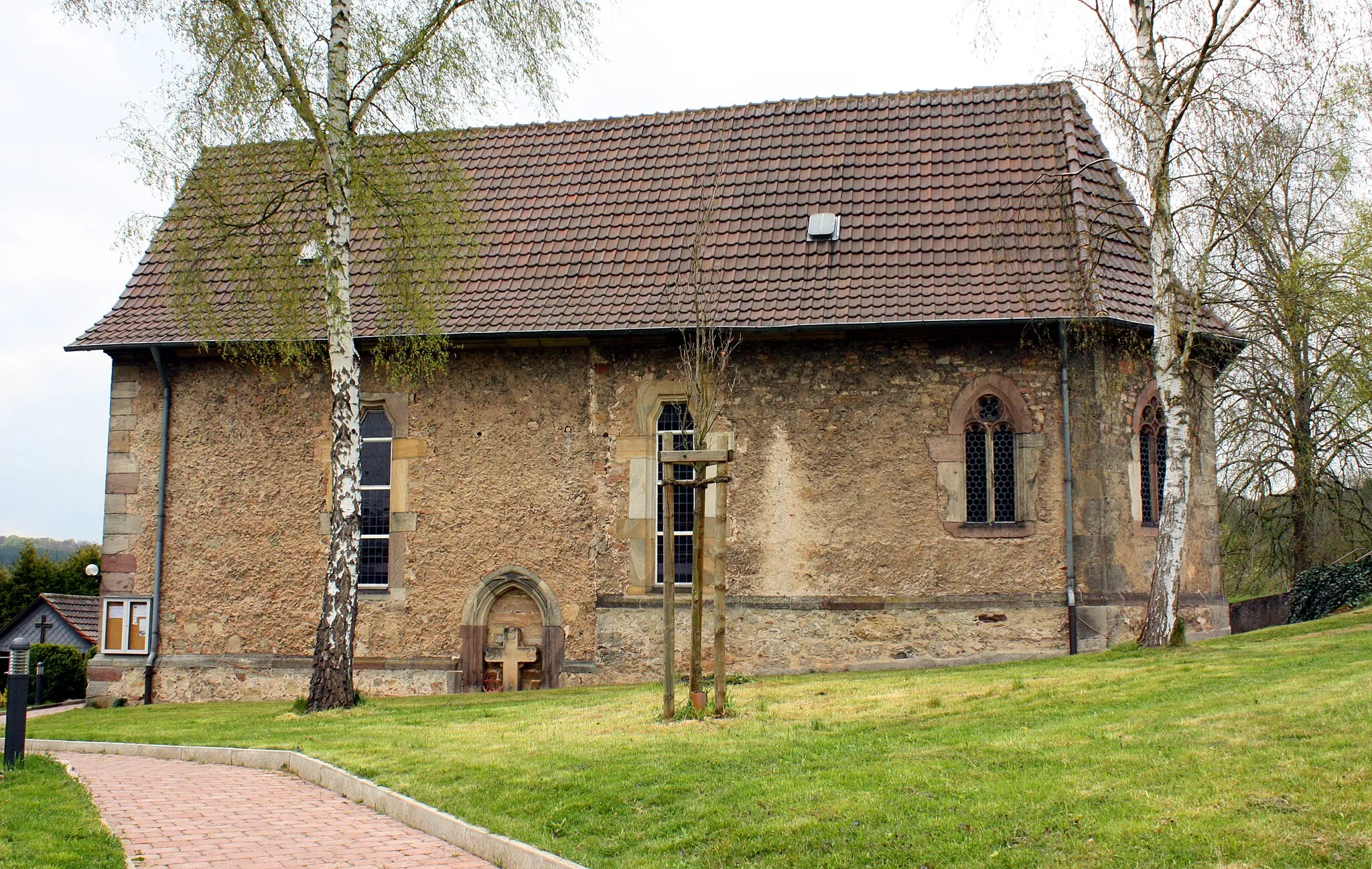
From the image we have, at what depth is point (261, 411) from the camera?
17875mm

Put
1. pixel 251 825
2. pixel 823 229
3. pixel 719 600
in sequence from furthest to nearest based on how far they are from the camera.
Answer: pixel 823 229 < pixel 719 600 < pixel 251 825

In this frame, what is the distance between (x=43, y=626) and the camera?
25.9 m

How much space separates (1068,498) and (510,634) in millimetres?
7225

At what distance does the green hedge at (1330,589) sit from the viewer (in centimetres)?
1825

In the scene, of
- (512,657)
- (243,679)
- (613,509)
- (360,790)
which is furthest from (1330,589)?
(243,679)

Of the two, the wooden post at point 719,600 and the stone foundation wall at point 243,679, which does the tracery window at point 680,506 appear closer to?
the stone foundation wall at point 243,679

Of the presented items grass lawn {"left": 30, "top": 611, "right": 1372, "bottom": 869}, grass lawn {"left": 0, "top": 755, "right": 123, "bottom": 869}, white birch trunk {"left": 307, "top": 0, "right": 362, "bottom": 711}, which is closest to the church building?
white birch trunk {"left": 307, "top": 0, "right": 362, "bottom": 711}

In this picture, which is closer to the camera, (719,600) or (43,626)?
(719,600)

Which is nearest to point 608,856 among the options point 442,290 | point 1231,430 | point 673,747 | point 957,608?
point 673,747

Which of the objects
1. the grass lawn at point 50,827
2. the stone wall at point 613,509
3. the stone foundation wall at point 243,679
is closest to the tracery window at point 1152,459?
the stone wall at point 613,509

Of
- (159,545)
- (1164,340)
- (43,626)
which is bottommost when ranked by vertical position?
(43,626)

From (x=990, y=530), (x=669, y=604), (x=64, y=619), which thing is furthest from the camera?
(x=64, y=619)

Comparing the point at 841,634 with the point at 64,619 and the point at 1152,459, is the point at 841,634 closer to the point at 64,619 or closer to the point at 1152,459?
the point at 1152,459

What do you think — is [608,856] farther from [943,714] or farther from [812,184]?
[812,184]
